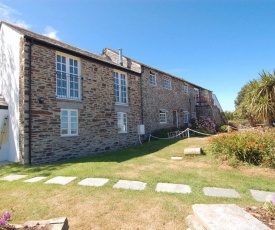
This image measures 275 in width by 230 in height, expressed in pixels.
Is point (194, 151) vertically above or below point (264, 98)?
below

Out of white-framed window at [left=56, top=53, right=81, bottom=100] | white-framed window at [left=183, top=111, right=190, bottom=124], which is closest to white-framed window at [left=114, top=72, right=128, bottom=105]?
white-framed window at [left=56, top=53, right=81, bottom=100]

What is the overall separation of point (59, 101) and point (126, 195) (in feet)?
24.2

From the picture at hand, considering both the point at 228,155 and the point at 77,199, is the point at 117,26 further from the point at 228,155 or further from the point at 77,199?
the point at 77,199

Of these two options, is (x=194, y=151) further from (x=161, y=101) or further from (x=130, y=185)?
(x=161, y=101)

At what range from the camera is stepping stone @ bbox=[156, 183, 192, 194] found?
17.9 ft

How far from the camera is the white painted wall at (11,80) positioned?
33.4 feet

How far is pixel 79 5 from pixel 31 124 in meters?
6.17

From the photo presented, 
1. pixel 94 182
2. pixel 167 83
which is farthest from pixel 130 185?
pixel 167 83

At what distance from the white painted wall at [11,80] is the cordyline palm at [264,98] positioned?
44.8 ft

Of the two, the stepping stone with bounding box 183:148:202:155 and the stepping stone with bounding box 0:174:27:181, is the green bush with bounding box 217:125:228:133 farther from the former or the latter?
the stepping stone with bounding box 0:174:27:181

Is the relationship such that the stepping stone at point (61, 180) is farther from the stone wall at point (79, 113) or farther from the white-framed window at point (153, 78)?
the white-framed window at point (153, 78)

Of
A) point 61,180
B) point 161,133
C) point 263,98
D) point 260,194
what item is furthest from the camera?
point 161,133

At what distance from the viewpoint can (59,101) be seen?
10.8 metres

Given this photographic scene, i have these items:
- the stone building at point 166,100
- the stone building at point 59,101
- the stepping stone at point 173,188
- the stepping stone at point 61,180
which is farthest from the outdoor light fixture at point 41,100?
the stone building at point 166,100
